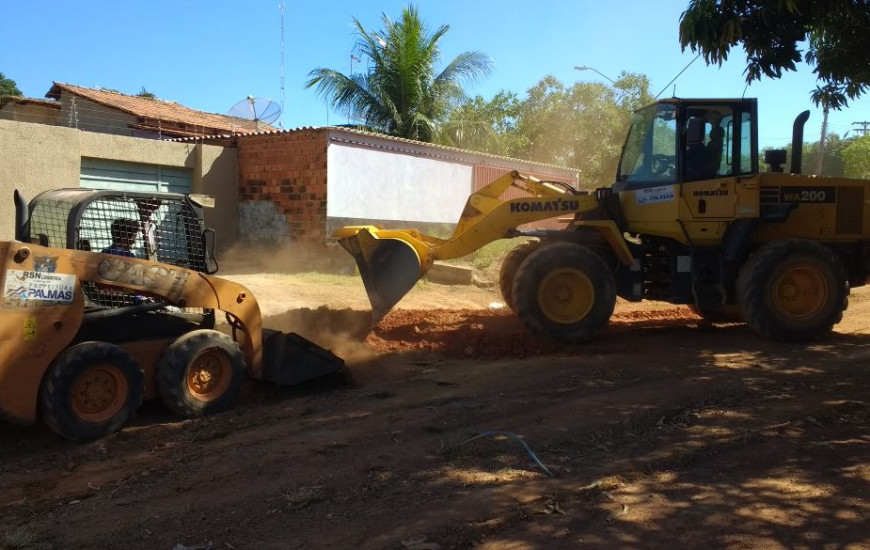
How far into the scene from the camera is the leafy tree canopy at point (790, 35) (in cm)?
746

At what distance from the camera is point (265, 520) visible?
4012 millimetres

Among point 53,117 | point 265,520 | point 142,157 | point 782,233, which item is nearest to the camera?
point 265,520

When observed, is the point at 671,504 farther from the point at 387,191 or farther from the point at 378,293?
the point at 387,191

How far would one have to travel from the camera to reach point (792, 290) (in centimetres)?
905

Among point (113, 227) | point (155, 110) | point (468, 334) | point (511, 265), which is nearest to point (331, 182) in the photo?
point (511, 265)

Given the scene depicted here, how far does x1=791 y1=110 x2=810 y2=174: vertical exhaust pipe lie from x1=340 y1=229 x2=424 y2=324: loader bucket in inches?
207

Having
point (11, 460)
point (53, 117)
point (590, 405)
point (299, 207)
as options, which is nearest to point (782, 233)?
point (590, 405)

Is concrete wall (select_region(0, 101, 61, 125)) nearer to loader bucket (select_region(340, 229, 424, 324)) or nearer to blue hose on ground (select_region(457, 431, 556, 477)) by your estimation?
loader bucket (select_region(340, 229, 424, 324))

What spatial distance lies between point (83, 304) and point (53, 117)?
77.7 feet

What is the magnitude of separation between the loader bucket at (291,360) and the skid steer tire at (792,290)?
536 centimetres

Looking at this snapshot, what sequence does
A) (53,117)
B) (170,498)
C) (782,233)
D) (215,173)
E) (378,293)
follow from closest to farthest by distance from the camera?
(170,498) < (378,293) < (782,233) < (215,173) < (53,117)

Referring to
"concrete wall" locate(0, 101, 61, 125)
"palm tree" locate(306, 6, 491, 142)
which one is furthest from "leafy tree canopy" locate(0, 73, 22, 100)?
"palm tree" locate(306, 6, 491, 142)

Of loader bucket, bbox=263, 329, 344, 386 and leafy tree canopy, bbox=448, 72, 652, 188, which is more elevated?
leafy tree canopy, bbox=448, 72, 652, 188

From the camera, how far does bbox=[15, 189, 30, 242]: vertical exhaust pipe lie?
220 inches
